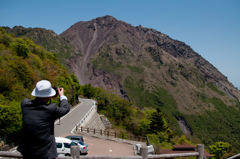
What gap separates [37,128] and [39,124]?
0.21 feet

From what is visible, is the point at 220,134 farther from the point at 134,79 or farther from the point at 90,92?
the point at 90,92

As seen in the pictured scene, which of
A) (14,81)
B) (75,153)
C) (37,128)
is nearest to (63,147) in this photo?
(75,153)

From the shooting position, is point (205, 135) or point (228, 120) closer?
point (205, 135)

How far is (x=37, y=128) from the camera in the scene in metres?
2.70

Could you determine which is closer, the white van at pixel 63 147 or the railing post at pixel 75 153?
the railing post at pixel 75 153

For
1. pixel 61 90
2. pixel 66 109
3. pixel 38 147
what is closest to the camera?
pixel 38 147

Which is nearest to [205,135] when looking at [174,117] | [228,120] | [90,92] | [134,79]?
[174,117]

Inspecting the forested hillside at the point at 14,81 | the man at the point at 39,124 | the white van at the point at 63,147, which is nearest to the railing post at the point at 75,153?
the man at the point at 39,124

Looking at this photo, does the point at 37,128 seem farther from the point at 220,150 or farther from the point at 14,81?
the point at 220,150

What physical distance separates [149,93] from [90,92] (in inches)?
4316

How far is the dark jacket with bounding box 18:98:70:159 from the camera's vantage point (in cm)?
271

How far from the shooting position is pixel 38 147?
9.02 ft

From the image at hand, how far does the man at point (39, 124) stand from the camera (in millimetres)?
2709

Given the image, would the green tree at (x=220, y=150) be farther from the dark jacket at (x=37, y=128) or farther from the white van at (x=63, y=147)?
the dark jacket at (x=37, y=128)
